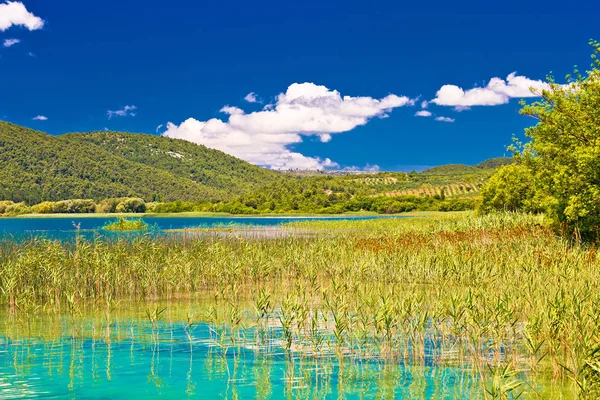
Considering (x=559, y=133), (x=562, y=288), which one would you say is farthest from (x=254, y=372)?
(x=559, y=133)

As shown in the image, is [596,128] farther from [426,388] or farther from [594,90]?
[426,388]

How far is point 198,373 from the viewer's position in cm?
1140

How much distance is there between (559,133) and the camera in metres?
30.0

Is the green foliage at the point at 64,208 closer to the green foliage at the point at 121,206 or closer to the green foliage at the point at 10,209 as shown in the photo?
the green foliage at the point at 121,206

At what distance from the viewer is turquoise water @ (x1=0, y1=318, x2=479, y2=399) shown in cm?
1011

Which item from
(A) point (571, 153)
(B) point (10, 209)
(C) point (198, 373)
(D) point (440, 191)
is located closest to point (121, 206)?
(B) point (10, 209)

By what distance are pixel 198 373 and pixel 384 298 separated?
14.7 feet

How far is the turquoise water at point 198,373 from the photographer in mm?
10109

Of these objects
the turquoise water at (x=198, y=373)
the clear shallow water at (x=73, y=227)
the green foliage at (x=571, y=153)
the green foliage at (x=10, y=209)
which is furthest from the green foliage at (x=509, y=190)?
the green foliage at (x=10, y=209)

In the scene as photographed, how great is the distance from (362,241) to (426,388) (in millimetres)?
21222

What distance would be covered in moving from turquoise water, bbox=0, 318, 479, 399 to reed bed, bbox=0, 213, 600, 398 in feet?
1.29

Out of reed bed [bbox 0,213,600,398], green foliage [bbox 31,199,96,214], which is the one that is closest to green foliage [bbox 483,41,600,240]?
reed bed [bbox 0,213,600,398]

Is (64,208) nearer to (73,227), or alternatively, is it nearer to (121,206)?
(121,206)

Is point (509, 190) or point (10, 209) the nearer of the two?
point (509, 190)
